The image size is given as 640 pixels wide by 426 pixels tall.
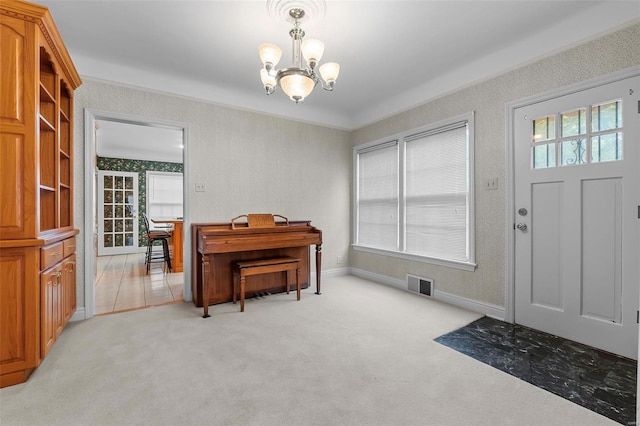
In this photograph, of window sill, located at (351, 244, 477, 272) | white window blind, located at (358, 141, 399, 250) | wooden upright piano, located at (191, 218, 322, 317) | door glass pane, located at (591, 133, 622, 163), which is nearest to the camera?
door glass pane, located at (591, 133, 622, 163)

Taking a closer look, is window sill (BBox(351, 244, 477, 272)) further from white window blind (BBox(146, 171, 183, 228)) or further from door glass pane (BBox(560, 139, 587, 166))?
white window blind (BBox(146, 171, 183, 228))

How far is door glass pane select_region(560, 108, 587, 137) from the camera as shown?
2.41 metres

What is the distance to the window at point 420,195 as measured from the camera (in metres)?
3.29

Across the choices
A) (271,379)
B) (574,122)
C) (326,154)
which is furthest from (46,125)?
(574,122)

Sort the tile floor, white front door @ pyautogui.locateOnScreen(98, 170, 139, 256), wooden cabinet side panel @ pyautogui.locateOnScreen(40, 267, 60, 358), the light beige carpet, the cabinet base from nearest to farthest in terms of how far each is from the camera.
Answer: the light beige carpet → the cabinet base → wooden cabinet side panel @ pyautogui.locateOnScreen(40, 267, 60, 358) → the tile floor → white front door @ pyautogui.locateOnScreen(98, 170, 139, 256)

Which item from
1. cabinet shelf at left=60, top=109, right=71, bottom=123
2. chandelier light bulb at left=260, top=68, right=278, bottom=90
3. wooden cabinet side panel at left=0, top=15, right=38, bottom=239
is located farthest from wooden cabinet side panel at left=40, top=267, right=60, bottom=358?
chandelier light bulb at left=260, top=68, right=278, bottom=90

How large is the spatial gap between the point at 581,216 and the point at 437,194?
54.7 inches

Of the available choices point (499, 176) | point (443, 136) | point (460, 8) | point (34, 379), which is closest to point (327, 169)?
point (443, 136)

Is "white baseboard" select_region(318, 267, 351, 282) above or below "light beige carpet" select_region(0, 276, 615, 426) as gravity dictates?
above

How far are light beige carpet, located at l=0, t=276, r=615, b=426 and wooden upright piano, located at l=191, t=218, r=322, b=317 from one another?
1.63ft

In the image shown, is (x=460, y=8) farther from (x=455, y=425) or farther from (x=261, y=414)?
(x=261, y=414)

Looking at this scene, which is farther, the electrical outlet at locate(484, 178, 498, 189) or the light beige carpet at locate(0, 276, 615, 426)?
the electrical outlet at locate(484, 178, 498, 189)

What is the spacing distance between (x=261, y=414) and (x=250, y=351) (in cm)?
73

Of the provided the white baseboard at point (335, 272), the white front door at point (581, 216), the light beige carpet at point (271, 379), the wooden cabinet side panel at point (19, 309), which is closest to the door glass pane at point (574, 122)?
the white front door at point (581, 216)
